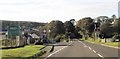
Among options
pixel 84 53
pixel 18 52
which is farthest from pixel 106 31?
pixel 18 52

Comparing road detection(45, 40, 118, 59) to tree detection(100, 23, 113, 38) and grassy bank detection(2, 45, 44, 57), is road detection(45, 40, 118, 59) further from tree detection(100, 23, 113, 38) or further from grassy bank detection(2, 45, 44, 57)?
tree detection(100, 23, 113, 38)

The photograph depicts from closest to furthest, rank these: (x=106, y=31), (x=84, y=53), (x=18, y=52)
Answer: (x=18, y=52)
(x=84, y=53)
(x=106, y=31)

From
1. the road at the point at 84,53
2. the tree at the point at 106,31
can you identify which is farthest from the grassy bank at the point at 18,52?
the tree at the point at 106,31

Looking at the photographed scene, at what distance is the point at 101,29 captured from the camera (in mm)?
167125

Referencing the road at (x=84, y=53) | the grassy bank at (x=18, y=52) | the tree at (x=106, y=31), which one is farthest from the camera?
the tree at (x=106, y=31)

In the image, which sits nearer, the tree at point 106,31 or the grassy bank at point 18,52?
the grassy bank at point 18,52

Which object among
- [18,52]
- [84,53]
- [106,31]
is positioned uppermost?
[106,31]

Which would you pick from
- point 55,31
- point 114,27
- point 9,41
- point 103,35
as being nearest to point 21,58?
point 9,41

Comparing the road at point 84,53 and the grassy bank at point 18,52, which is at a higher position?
the grassy bank at point 18,52

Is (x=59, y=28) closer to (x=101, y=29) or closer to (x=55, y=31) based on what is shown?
(x=55, y=31)

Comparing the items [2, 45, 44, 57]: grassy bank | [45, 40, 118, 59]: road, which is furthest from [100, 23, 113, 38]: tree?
[2, 45, 44, 57]: grassy bank

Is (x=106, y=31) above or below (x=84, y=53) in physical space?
above

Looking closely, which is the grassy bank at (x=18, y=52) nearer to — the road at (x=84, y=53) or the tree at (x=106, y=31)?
the road at (x=84, y=53)

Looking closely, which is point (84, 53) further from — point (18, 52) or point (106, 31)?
point (106, 31)
